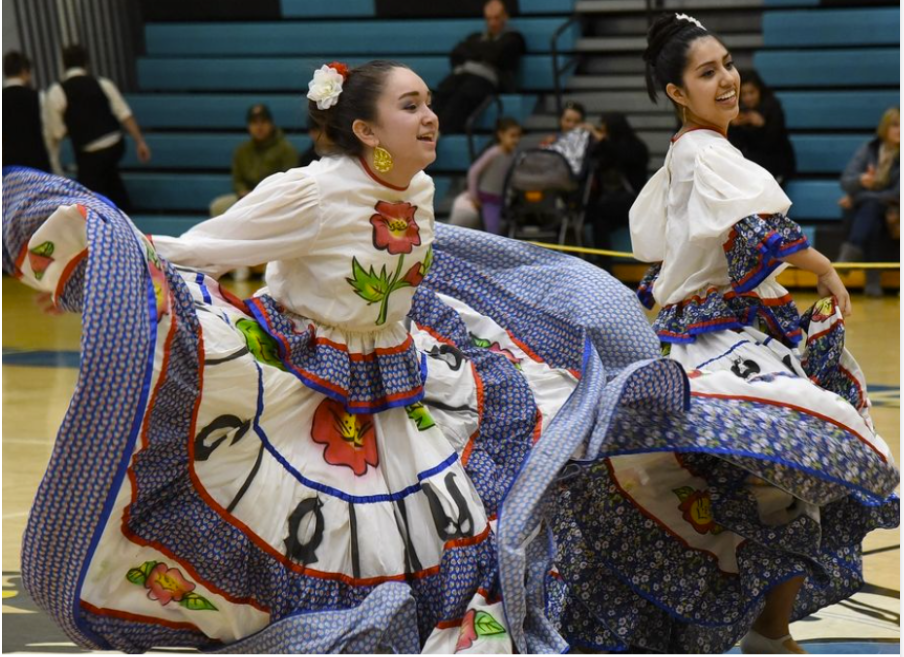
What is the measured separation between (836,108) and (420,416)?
8.52m

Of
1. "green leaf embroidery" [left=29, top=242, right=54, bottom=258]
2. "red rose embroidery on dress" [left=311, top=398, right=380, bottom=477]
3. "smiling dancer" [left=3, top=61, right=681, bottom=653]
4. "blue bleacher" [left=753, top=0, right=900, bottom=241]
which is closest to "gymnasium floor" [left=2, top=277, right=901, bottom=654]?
"smiling dancer" [left=3, top=61, right=681, bottom=653]

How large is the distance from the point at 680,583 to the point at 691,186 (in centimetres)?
94

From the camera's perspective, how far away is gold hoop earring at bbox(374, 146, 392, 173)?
3.47 metres

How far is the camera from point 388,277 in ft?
11.4

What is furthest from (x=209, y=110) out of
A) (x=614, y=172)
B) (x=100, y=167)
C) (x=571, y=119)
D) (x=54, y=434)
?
(x=54, y=434)

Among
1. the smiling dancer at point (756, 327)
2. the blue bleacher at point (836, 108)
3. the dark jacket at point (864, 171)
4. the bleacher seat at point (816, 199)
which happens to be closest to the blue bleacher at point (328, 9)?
the blue bleacher at point (836, 108)

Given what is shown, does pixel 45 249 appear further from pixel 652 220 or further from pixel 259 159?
pixel 259 159

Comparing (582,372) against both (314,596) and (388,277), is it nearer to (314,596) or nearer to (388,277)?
(388,277)

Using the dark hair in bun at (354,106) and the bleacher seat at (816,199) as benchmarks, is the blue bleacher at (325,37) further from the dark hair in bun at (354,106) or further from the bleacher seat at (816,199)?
the dark hair in bun at (354,106)

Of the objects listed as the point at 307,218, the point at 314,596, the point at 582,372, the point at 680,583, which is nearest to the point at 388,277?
the point at 307,218

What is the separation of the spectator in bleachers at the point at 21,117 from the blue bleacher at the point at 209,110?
2.06 m

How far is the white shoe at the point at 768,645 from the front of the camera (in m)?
3.65

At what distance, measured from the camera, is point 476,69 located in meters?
11.9

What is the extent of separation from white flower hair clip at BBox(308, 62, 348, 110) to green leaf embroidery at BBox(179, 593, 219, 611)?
113 cm
